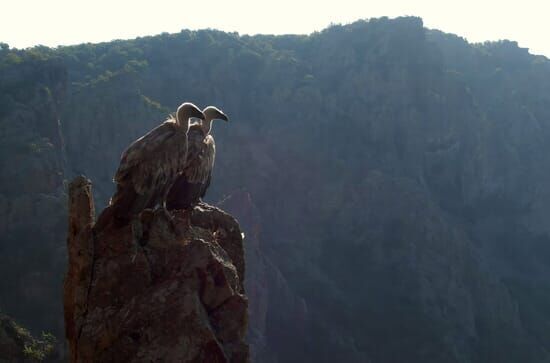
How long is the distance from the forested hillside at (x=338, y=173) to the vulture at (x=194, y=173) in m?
21.5

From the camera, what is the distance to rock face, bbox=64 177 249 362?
778cm

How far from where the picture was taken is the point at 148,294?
8086 mm

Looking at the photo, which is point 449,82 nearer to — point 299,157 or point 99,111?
point 299,157

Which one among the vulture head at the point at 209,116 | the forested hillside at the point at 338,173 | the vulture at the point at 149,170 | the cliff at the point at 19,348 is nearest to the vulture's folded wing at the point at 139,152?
the vulture at the point at 149,170

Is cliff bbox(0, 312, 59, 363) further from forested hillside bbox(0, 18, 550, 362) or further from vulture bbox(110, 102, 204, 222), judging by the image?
vulture bbox(110, 102, 204, 222)

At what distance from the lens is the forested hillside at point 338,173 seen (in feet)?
130

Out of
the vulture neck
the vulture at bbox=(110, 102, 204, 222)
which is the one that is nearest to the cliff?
the vulture neck

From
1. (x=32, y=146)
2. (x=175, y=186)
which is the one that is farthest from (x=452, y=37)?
(x=175, y=186)

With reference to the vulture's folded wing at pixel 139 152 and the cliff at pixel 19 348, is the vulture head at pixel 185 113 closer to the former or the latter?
the vulture's folded wing at pixel 139 152

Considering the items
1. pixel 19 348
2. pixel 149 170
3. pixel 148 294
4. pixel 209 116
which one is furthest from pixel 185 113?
pixel 19 348

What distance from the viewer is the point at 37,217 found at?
34250 millimetres

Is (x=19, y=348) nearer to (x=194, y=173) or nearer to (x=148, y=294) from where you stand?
(x=194, y=173)

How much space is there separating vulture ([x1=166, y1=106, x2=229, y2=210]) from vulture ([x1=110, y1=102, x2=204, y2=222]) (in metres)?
0.58

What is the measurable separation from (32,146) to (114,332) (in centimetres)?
3253
